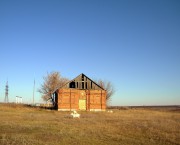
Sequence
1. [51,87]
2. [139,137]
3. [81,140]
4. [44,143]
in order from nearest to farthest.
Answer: [44,143] → [81,140] → [139,137] → [51,87]

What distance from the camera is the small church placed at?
1966 inches

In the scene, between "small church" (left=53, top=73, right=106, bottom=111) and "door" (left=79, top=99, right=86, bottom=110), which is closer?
"small church" (left=53, top=73, right=106, bottom=111)

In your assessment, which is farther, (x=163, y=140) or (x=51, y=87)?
(x=51, y=87)

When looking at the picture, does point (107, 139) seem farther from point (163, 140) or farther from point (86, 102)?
point (86, 102)

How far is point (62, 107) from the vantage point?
1938 inches

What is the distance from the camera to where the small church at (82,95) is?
49.9m

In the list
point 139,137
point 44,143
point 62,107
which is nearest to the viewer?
point 44,143

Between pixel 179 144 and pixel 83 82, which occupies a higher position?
pixel 83 82

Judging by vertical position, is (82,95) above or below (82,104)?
above

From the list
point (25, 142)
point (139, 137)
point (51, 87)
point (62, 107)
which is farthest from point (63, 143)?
point (51, 87)

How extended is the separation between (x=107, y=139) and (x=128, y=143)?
1.49 metres

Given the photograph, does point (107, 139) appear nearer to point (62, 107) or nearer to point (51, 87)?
point (62, 107)

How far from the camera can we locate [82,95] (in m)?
51.2

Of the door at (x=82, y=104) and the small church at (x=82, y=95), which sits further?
the door at (x=82, y=104)
